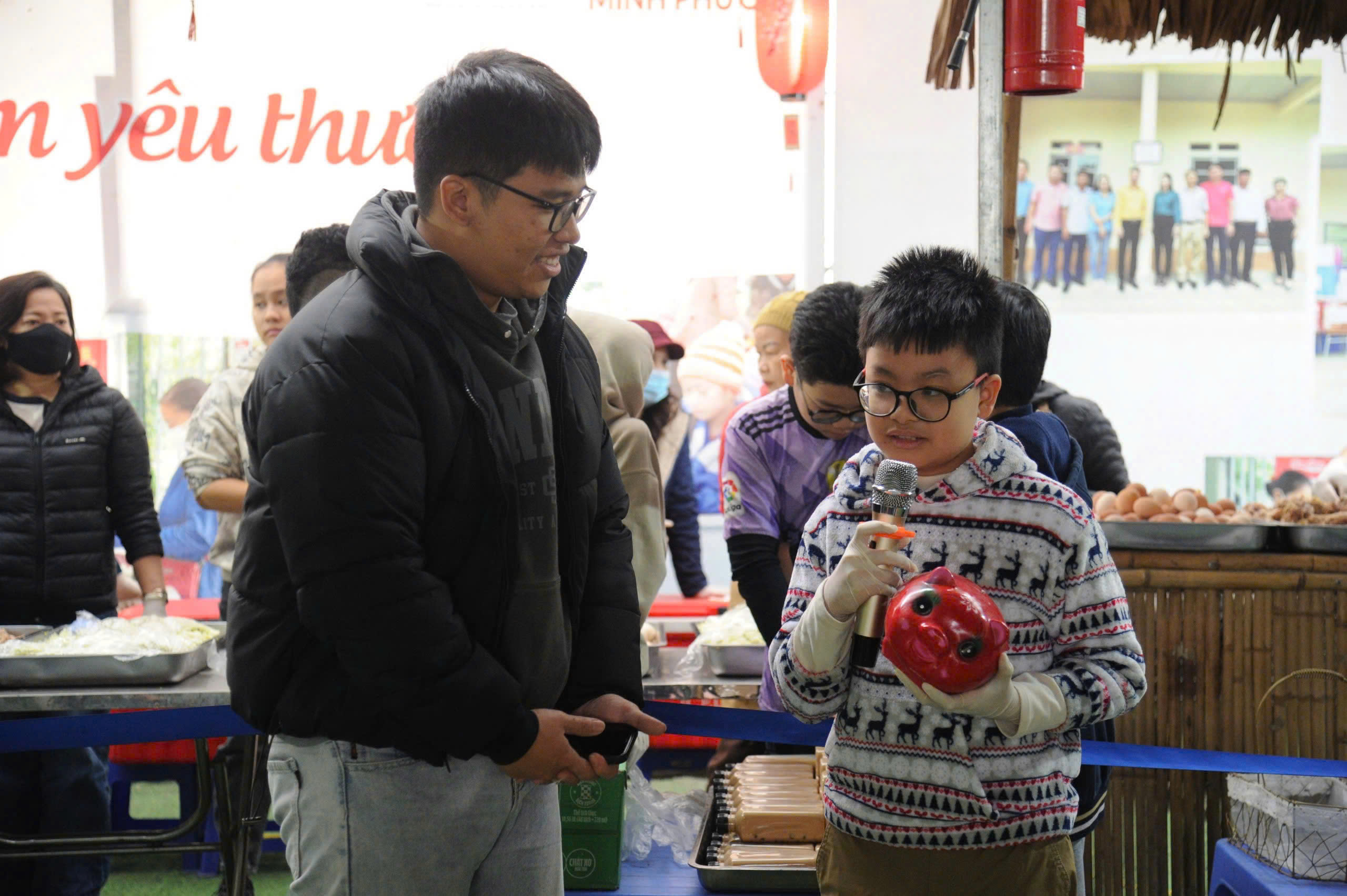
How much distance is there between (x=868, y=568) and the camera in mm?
1544

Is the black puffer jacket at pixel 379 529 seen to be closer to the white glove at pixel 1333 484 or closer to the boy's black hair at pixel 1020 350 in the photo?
the boy's black hair at pixel 1020 350

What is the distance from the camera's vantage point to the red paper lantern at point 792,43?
5.90 metres

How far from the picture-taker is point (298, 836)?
5.32 ft

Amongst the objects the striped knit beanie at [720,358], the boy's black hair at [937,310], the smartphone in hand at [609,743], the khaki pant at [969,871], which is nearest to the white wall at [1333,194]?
the striped knit beanie at [720,358]

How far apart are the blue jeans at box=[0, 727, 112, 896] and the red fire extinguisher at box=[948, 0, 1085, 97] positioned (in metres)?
3.04

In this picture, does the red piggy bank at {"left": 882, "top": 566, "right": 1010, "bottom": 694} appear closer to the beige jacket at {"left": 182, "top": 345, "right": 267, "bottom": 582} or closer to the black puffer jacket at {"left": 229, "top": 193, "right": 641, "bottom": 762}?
the black puffer jacket at {"left": 229, "top": 193, "right": 641, "bottom": 762}

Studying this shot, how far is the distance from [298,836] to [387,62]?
4970mm

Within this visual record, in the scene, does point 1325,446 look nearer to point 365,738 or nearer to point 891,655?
point 891,655


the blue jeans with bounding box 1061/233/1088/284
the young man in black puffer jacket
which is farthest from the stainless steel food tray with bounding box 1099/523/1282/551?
the blue jeans with bounding box 1061/233/1088/284

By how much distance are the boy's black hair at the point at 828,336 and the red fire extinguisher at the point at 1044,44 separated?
0.76m

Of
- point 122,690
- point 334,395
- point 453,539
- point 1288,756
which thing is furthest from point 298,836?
point 1288,756

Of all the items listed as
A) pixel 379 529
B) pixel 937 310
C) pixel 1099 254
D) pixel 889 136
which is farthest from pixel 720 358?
pixel 379 529

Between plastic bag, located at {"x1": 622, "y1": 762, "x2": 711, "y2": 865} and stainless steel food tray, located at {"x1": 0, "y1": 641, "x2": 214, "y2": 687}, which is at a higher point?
stainless steel food tray, located at {"x1": 0, "y1": 641, "x2": 214, "y2": 687}

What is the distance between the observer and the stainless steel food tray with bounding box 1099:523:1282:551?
294 cm
